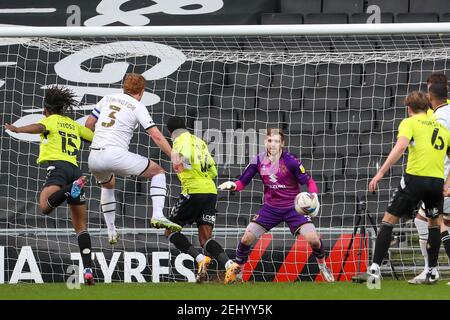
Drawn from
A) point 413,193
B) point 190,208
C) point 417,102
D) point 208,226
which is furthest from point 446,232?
point 190,208

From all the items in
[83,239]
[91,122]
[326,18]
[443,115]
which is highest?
[326,18]

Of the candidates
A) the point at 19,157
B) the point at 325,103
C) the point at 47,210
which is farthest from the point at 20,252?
the point at 325,103

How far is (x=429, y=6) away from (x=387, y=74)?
2018 millimetres

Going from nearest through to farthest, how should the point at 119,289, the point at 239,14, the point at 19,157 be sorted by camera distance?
the point at 119,289, the point at 19,157, the point at 239,14

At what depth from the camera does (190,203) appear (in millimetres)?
12789

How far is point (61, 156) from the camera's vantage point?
12.3 metres

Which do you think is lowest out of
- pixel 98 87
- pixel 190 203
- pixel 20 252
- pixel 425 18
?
pixel 20 252

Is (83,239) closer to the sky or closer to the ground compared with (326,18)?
closer to the ground

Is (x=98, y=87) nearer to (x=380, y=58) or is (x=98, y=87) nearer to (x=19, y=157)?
(x=19, y=157)

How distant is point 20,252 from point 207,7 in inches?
215

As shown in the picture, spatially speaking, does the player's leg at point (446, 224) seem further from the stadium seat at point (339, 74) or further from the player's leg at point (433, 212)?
the stadium seat at point (339, 74)

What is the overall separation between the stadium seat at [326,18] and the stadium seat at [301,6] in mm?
685

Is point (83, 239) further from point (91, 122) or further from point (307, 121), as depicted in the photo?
point (307, 121)

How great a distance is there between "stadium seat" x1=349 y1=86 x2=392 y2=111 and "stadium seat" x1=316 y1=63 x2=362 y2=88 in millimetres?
170
